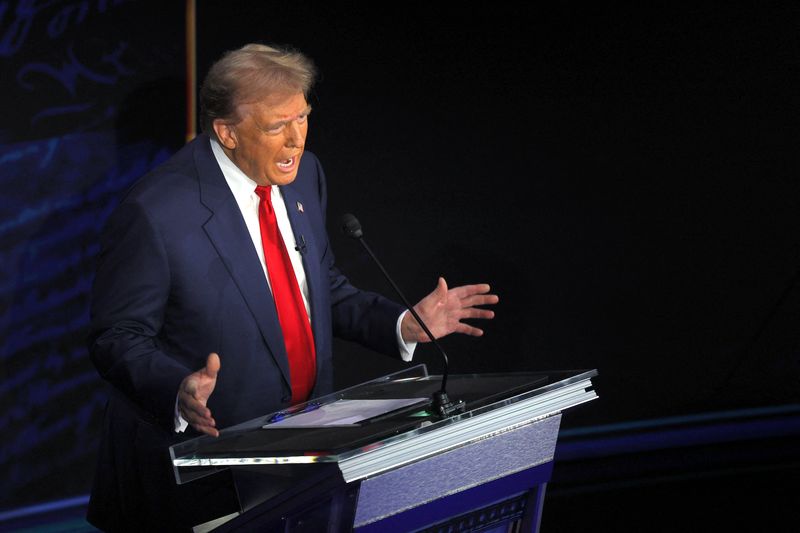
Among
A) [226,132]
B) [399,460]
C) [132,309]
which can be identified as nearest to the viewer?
[399,460]

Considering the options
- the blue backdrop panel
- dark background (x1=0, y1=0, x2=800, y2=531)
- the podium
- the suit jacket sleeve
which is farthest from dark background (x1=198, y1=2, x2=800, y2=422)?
the podium

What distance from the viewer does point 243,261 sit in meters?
2.06

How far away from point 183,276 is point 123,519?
0.48 metres

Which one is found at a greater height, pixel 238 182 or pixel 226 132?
pixel 226 132

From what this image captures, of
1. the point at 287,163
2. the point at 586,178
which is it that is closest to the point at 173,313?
the point at 287,163

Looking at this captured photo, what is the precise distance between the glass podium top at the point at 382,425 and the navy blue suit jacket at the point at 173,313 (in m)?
0.25

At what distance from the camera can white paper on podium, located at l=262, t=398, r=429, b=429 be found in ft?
5.30

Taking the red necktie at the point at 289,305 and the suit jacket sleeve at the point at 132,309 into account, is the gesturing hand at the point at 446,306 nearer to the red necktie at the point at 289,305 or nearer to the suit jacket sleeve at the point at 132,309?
the red necktie at the point at 289,305

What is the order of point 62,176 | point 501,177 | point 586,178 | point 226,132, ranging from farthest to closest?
point 586,178, point 501,177, point 62,176, point 226,132

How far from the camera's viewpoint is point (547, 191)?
366 cm

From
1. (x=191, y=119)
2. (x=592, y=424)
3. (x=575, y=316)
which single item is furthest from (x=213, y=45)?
(x=592, y=424)

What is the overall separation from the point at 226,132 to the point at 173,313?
0.40m

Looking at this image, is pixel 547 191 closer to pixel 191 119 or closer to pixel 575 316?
pixel 575 316

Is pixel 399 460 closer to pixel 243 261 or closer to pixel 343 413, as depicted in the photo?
pixel 343 413
